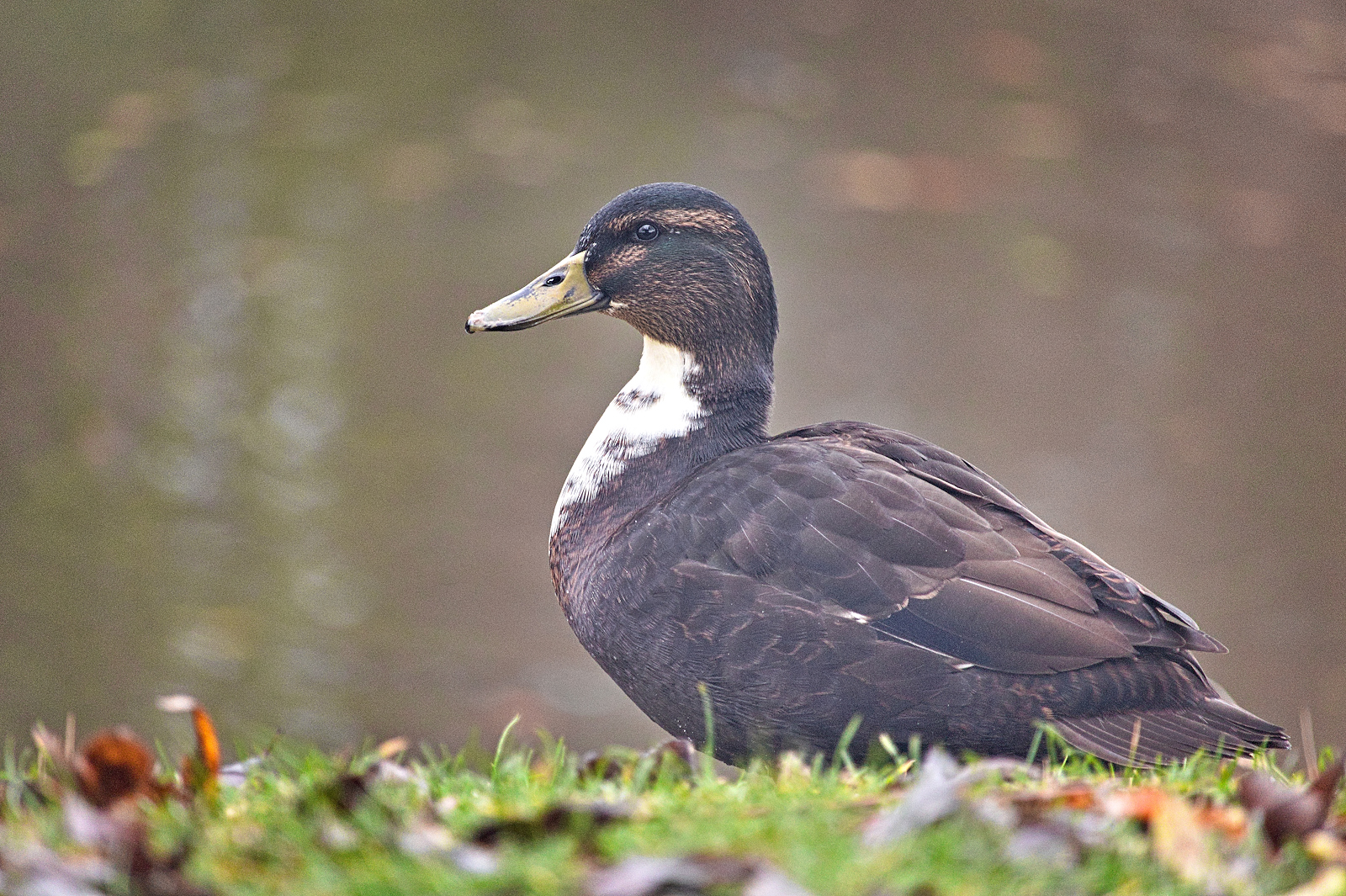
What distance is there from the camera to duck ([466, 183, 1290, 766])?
3.88 metres

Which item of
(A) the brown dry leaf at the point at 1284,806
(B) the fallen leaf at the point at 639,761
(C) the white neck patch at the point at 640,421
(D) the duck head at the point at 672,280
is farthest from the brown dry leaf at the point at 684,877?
(D) the duck head at the point at 672,280

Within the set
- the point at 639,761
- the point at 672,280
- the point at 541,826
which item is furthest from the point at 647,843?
the point at 672,280

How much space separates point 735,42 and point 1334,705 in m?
6.54

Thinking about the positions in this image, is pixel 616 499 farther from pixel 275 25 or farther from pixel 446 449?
pixel 275 25

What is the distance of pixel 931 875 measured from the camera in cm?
246

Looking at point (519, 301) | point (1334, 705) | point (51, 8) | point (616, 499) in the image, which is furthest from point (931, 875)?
point (51, 8)

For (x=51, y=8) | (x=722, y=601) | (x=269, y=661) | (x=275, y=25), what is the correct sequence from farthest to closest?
1. (x=275, y=25)
2. (x=51, y=8)
3. (x=269, y=661)
4. (x=722, y=601)

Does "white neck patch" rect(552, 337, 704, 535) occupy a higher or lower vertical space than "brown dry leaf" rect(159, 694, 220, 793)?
higher

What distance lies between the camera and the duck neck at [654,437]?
4523 millimetres

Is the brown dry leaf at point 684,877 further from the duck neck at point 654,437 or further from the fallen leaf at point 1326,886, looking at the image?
the duck neck at point 654,437

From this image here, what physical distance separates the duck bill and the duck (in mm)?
622

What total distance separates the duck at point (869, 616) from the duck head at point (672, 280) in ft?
1.41

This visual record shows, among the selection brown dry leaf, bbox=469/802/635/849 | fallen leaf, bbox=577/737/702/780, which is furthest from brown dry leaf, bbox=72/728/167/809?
fallen leaf, bbox=577/737/702/780

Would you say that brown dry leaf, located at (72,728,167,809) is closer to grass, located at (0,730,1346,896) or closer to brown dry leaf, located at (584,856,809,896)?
grass, located at (0,730,1346,896)
